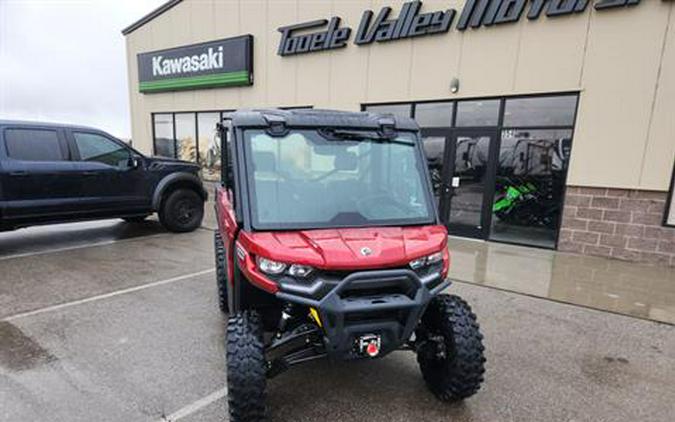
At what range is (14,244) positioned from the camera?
668 centimetres

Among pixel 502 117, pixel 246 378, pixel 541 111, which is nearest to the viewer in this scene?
pixel 246 378

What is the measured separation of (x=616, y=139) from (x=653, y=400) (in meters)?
4.73

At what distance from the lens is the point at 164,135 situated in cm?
1351

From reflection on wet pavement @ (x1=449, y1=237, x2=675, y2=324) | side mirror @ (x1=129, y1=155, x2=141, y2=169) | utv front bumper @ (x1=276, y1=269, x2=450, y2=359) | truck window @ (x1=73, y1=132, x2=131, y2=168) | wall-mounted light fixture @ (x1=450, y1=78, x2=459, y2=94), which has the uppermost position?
wall-mounted light fixture @ (x1=450, y1=78, x2=459, y2=94)

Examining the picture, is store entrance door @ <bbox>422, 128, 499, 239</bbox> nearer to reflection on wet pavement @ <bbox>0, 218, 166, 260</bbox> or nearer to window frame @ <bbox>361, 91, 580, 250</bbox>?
window frame @ <bbox>361, 91, 580, 250</bbox>

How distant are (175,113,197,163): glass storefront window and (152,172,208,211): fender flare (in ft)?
17.0

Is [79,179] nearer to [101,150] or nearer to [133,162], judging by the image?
[101,150]

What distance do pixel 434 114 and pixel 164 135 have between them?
389 inches

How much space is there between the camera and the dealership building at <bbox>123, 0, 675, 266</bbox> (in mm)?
5969

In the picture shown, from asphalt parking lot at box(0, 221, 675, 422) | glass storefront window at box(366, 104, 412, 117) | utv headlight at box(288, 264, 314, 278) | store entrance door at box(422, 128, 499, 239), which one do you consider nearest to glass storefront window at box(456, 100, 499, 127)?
store entrance door at box(422, 128, 499, 239)

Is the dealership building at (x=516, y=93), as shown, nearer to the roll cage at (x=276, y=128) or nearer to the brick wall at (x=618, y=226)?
the brick wall at (x=618, y=226)

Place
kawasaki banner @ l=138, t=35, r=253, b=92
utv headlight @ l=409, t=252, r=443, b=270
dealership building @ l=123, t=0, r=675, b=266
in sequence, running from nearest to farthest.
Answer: utv headlight @ l=409, t=252, r=443, b=270 < dealership building @ l=123, t=0, r=675, b=266 < kawasaki banner @ l=138, t=35, r=253, b=92

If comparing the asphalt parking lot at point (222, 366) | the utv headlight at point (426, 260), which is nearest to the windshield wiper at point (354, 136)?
the utv headlight at point (426, 260)

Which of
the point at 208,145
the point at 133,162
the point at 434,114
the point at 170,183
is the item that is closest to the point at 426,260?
the point at 434,114
